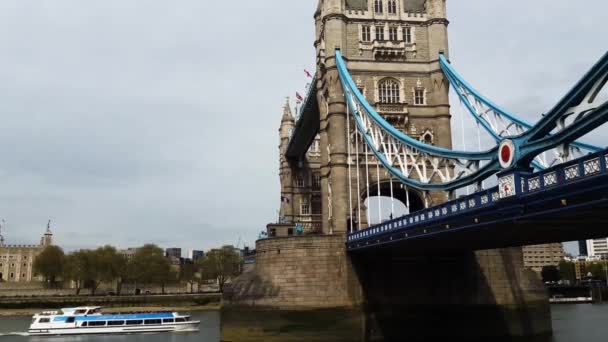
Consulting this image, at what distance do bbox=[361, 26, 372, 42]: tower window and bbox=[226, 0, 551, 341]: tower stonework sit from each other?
1.47 ft

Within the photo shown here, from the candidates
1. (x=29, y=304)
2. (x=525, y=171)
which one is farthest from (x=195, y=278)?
(x=525, y=171)

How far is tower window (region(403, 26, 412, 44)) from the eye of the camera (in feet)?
135

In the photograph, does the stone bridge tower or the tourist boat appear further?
the tourist boat

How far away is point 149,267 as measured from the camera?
83.0 m

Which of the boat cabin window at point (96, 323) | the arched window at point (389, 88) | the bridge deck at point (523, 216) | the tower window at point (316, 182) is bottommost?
the boat cabin window at point (96, 323)

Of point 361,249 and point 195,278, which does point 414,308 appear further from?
point 195,278

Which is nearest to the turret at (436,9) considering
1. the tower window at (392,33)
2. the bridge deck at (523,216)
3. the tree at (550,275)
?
the tower window at (392,33)

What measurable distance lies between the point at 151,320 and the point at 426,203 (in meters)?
23.6

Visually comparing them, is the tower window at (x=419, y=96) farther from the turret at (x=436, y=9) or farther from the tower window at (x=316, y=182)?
the tower window at (x=316, y=182)

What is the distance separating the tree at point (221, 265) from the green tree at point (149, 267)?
720 centimetres

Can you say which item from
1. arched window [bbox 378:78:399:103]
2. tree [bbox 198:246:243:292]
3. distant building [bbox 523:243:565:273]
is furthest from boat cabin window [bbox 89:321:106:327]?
distant building [bbox 523:243:565:273]

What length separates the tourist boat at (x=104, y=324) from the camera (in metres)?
44.0

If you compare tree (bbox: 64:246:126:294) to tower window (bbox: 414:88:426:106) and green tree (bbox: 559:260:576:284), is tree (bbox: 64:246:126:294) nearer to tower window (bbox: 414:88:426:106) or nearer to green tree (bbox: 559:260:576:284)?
tower window (bbox: 414:88:426:106)

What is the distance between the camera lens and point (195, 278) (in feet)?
330
